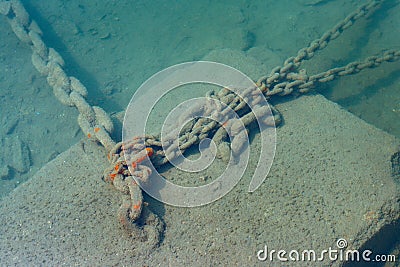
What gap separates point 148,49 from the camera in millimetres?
6766

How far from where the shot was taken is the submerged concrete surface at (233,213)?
2.50m

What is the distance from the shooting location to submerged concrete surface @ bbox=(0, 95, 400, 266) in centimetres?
250

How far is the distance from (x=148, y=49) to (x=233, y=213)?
202 inches

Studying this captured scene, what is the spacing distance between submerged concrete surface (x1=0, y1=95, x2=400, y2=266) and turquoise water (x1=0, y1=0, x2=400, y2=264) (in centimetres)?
186

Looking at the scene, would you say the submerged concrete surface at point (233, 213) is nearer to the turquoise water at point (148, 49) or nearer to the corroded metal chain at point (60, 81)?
the corroded metal chain at point (60, 81)

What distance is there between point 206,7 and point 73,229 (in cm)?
667

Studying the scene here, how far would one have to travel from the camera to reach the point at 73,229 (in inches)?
103

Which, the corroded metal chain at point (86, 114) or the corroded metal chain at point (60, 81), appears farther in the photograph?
the corroded metal chain at point (60, 81)

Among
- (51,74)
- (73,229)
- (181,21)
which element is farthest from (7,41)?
(73,229)

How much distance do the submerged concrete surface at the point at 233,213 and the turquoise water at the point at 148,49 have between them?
6.10 feet

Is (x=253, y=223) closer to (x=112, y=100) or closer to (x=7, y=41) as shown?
(x=112, y=100)

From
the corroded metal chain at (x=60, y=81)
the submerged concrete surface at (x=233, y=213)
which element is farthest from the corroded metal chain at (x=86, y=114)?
the submerged concrete surface at (x=233, y=213)

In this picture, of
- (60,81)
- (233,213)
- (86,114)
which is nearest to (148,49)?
(60,81)

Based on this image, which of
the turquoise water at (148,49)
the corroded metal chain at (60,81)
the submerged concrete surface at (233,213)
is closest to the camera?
the submerged concrete surface at (233,213)
